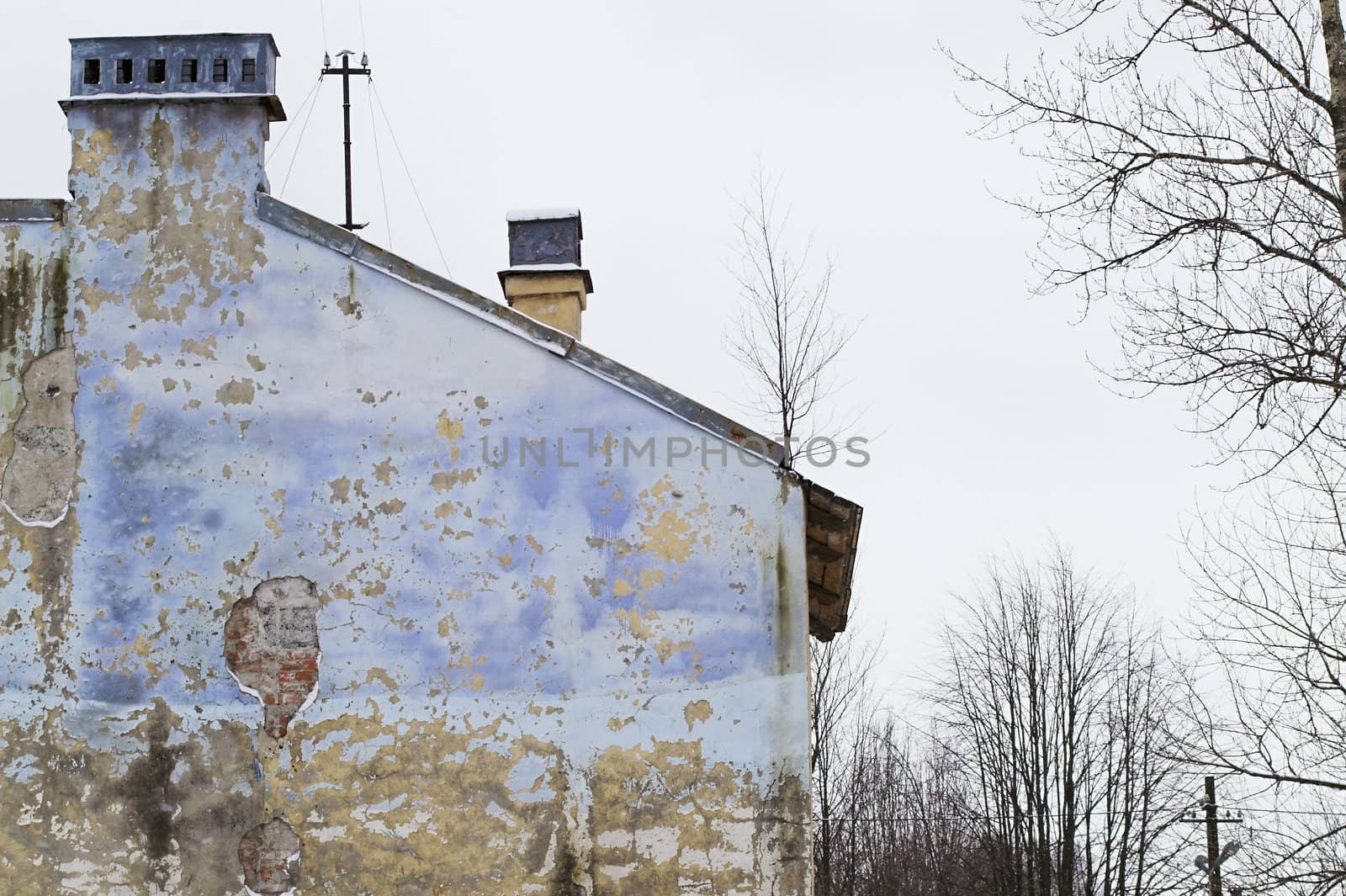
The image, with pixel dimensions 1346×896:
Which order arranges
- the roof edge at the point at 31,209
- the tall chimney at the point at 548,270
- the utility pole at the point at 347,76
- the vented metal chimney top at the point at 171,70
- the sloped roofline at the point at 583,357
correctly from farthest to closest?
1. the utility pole at the point at 347,76
2. the tall chimney at the point at 548,270
3. the vented metal chimney top at the point at 171,70
4. the roof edge at the point at 31,209
5. the sloped roofline at the point at 583,357

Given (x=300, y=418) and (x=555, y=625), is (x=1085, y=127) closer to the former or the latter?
(x=555, y=625)

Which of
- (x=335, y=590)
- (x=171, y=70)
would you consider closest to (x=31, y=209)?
(x=171, y=70)

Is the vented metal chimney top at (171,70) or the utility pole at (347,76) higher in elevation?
the utility pole at (347,76)

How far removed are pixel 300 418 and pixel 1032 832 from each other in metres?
25.1

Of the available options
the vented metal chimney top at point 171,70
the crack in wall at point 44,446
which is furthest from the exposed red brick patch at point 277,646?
the vented metal chimney top at point 171,70

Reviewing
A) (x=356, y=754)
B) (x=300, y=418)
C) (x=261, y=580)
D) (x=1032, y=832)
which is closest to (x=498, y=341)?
(x=300, y=418)

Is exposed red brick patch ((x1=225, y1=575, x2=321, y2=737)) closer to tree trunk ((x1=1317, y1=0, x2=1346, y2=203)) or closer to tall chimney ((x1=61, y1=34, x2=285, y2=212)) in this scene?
tall chimney ((x1=61, y1=34, x2=285, y2=212))

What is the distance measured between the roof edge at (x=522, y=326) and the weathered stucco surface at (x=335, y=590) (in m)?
0.08

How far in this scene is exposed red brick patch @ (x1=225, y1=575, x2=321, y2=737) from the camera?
891 cm

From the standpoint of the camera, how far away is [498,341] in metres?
9.39

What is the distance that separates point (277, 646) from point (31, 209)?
3.37 metres

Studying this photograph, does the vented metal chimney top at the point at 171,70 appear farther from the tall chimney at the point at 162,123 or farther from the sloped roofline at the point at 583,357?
the sloped roofline at the point at 583,357

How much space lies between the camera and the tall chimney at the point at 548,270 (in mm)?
12047

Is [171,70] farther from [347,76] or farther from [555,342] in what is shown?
[347,76]
